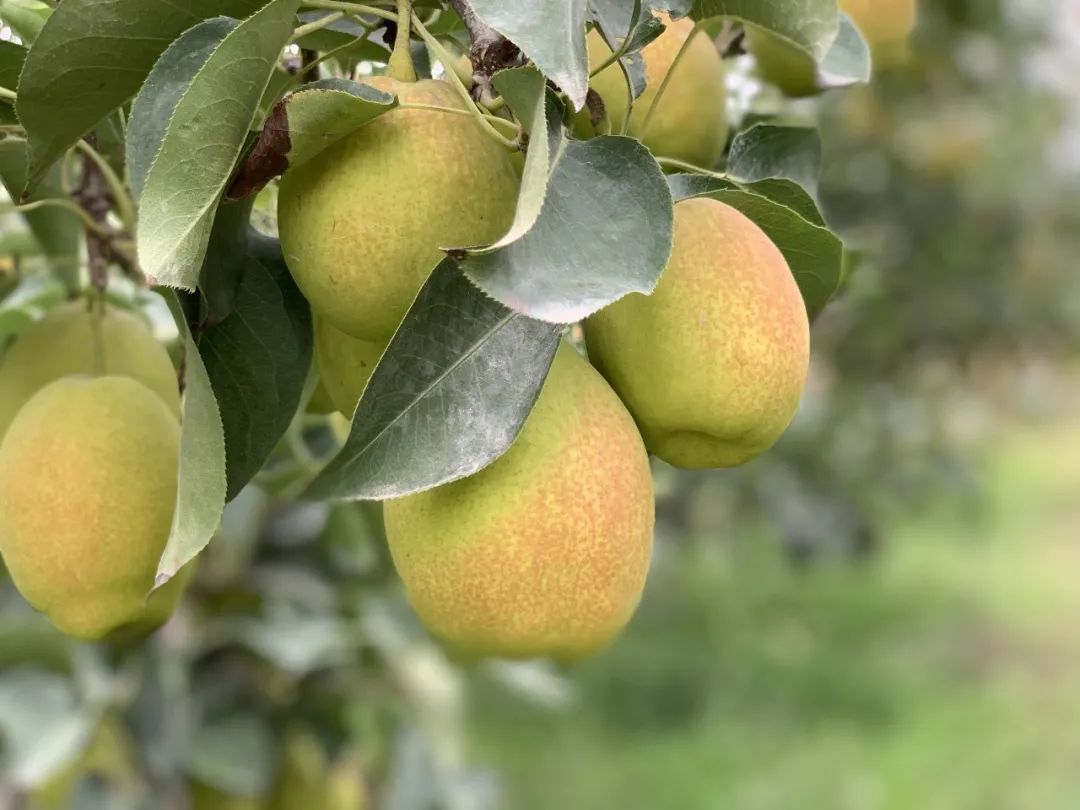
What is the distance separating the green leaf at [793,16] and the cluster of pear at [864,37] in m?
0.12

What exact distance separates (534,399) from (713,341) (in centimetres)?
11

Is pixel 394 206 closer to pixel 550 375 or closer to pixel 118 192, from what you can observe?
pixel 550 375

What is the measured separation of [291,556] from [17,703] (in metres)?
0.47

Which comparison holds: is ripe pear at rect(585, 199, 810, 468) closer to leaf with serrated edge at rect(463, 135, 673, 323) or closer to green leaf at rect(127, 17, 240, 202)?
leaf with serrated edge at rect(463, 135, 673, 323)

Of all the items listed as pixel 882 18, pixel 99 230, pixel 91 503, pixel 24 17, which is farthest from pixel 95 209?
pixel 882 18

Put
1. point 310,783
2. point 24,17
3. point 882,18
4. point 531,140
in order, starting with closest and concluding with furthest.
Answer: point 531,140 → point 24,17 → point 882,18 → point 310,783

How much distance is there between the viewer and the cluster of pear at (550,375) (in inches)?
22.5

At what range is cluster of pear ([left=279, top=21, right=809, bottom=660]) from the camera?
572mm

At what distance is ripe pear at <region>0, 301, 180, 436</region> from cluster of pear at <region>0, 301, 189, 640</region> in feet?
0.23

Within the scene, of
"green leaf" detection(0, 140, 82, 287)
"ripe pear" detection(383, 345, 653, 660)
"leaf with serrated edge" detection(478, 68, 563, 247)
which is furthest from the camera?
"green leaf" detection(0, 140, 82, 287)

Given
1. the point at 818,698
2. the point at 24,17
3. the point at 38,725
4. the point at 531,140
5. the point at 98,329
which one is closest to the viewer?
the point at 531,140

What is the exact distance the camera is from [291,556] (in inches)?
75.8

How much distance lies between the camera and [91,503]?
69 centimetres

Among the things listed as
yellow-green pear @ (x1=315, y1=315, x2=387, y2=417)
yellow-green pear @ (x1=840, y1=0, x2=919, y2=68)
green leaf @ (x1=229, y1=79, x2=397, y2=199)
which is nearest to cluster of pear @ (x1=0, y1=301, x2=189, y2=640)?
yellow-green pear @ (x1=315, y1=315, x2=387, y2=417)
